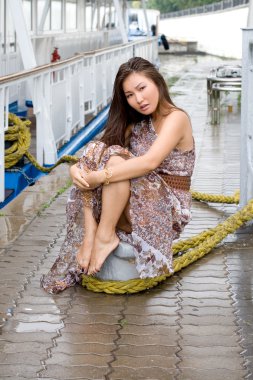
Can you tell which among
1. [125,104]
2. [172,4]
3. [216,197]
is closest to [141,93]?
[125,104]

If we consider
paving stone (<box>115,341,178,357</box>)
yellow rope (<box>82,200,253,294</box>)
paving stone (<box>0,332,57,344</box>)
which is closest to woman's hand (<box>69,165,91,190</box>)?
yellow rope (<box>82,200,253,294</box>)

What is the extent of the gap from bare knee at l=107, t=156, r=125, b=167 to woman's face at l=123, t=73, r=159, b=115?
1.00ft

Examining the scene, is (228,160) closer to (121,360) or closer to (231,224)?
(231,224)

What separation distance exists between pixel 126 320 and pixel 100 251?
50 cm

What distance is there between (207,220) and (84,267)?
1939mm

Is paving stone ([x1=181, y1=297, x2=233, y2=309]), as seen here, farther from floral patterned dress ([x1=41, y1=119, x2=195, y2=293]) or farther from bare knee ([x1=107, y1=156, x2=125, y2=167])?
bare knee ([x1=107, y1=156, x2=125, y2=167])

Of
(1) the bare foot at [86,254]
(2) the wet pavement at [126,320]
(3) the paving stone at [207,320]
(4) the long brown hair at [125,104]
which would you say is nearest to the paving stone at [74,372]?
(2) the wet pavement at [126,320]

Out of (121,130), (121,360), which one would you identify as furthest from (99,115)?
(121,360)

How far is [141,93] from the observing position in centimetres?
479

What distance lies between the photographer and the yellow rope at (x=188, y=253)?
4750 millimetres

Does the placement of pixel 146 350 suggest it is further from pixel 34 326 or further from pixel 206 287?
pixel 206 287

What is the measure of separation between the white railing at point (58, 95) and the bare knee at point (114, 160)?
2467 millimetres

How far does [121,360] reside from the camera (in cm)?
381

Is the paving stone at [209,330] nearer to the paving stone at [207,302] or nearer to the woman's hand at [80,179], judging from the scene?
the paving stone at [207,302]
